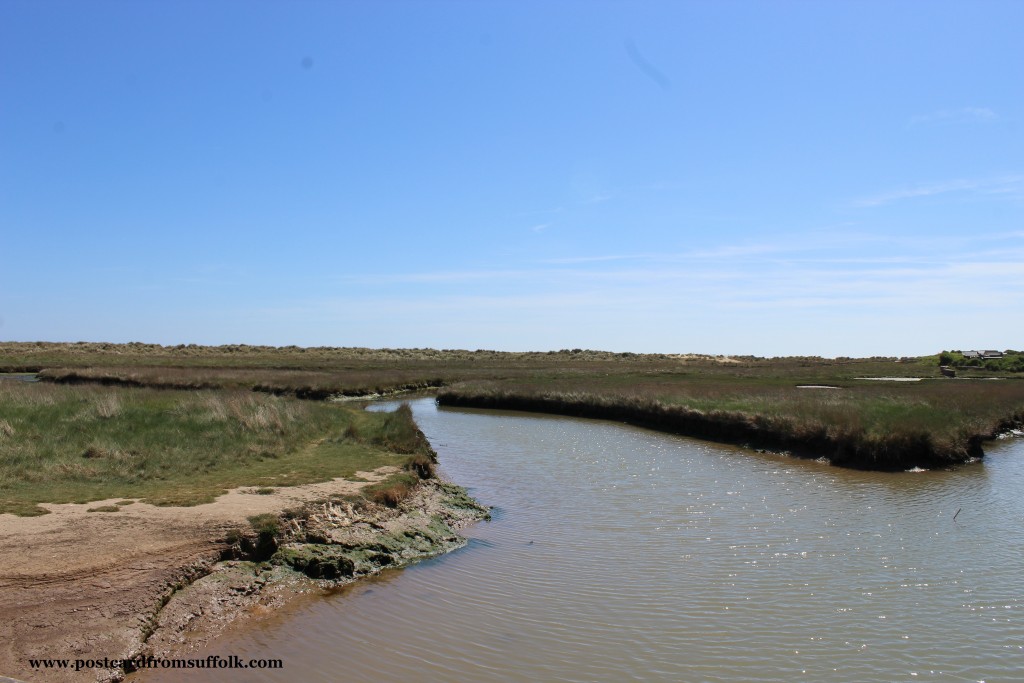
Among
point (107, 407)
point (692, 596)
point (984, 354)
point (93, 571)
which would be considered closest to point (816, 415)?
point (692, 596)

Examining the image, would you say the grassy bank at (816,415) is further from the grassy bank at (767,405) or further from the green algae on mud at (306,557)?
the green algae on mud at (306,557)

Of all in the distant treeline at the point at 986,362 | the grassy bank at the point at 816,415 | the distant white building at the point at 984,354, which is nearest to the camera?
the grassy bank at the point at 816,415

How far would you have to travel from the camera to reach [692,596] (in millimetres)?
9438

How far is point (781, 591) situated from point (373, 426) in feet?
45.7

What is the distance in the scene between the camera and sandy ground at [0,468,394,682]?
698 cm

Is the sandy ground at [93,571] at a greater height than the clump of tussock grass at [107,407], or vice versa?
the clump of tussock grass at [107,407]

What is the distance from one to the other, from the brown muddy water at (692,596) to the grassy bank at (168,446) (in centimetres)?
359

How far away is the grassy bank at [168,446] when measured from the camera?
12164 mm

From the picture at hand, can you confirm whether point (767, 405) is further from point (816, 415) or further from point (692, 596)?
point (692, 596)

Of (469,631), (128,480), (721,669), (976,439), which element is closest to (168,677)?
(469,631)

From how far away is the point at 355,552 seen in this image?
35.1ft

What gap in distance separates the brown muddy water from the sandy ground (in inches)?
41.2

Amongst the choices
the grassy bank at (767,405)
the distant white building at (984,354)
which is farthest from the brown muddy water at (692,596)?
the distant white building at (984,354)

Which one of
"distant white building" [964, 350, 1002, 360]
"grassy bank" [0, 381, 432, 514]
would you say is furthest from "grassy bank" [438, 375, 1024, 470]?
"distant white building" [964, 350, 1002, 360]
